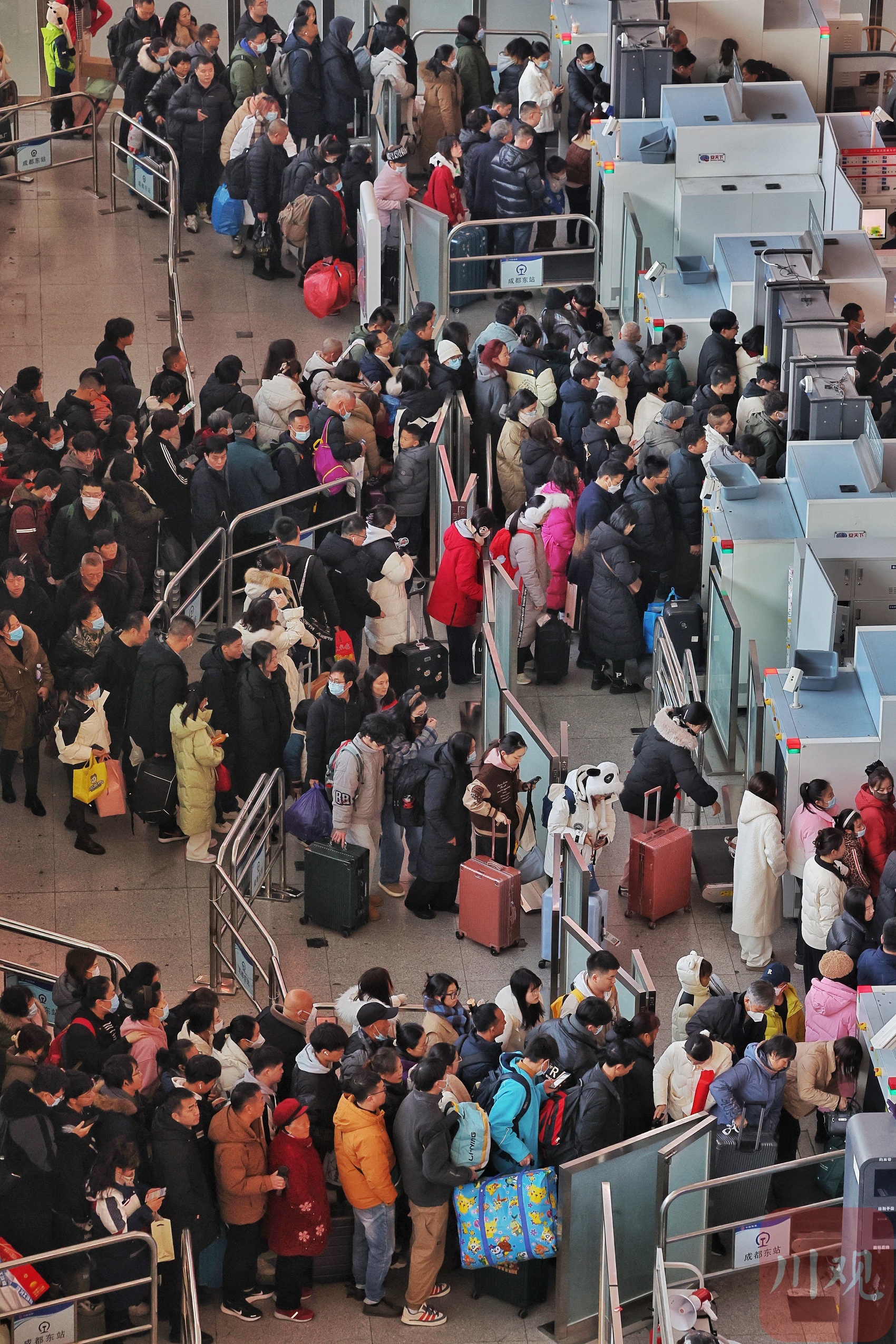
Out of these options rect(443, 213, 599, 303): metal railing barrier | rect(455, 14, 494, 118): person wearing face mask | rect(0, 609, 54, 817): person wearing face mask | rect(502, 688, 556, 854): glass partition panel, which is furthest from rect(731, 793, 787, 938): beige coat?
rect(455, 14, 494, 118): person wearing face mask

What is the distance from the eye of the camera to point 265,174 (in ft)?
66.0

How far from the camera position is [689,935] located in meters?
14.3

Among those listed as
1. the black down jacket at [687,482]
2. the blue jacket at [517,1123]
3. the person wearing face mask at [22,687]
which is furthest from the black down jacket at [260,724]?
the blue jacket at [517,1123]

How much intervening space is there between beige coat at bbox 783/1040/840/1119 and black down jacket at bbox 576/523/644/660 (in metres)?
4.69

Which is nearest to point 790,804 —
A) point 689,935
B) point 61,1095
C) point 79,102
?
point 689,935

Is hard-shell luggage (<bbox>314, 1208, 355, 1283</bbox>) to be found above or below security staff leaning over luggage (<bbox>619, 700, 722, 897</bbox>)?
below

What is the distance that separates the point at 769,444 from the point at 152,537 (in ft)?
14.3

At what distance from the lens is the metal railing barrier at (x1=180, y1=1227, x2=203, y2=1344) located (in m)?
10.5

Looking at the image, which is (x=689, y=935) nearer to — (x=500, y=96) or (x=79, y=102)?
(x=500, y=96)

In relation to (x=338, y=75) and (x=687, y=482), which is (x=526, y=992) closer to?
(x=687, y=482)

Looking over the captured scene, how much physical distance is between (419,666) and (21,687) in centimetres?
288

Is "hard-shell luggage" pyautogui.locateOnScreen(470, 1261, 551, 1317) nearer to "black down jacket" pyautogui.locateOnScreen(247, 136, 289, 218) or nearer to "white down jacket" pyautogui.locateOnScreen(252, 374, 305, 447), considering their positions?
"white down jacket" pyautogui.locateOnScreen(252, 374, 305, 447)

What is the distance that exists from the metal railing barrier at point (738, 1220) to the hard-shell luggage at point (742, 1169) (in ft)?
0.10

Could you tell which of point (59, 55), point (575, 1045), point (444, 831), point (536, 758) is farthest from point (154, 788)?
point (59, 55)
